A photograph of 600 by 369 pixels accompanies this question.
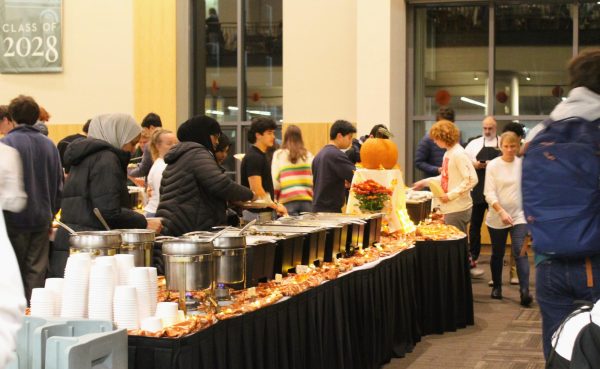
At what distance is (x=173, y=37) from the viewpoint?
1123 centimetres

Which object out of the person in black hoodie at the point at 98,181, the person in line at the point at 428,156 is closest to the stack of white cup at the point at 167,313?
the person in black hoodie at the point at 98,181

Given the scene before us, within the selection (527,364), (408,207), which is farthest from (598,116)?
(408,207)

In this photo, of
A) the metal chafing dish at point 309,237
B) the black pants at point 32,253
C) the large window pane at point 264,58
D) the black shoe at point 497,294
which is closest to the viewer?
the metal chafing dish at point 309,237

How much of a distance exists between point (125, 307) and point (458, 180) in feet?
15.7

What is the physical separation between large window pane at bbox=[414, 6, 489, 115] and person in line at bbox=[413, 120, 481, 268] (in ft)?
11.8

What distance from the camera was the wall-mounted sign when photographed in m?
11.6

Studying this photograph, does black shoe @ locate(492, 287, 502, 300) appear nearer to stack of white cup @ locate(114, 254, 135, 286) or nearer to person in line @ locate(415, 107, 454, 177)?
person in line @ locate(415, 107, 454, 177)

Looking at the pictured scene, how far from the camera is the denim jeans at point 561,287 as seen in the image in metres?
2.95

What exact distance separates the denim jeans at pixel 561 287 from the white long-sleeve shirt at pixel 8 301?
84.1 inches

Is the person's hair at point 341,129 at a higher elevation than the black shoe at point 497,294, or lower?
higher

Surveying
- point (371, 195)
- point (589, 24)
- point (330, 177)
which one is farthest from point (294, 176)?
point (589, 24)

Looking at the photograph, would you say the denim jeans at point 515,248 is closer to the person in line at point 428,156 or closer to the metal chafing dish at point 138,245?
the person in line at point 428,156

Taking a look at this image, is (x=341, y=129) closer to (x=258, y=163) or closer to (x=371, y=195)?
(x=258, y=163)

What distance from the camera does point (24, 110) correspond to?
521cm
